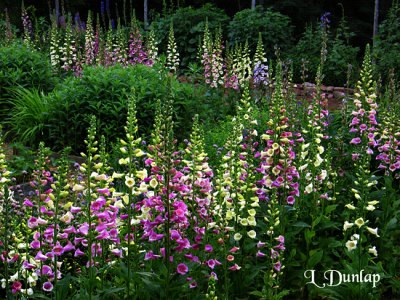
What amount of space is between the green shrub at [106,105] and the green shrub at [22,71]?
140 centimetres

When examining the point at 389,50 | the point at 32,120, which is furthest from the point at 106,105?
the point at 389,50

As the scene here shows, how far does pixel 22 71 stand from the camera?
8.46 meters

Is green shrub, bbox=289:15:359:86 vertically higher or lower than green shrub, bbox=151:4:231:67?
lower

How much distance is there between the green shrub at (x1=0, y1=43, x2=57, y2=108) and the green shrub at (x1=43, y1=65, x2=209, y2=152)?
1.40 metres

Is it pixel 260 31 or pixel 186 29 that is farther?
pixel 186 29

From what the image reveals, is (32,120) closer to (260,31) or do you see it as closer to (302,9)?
(260,31)

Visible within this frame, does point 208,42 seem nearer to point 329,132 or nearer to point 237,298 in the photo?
point 329,132

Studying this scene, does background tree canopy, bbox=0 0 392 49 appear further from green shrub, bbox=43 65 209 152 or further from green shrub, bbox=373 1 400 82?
green shrub, bbox=43 65 209 152

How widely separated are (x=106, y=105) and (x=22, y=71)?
3009 millimetres

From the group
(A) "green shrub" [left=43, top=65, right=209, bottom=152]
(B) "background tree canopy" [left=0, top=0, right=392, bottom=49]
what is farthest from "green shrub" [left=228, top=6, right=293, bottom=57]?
(A) "green shrub" [left=43, top=65, right=209, bottom=152]

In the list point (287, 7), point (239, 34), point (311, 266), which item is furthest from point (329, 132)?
point (287, 7)

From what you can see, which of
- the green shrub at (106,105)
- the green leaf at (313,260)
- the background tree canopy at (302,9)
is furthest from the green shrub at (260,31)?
the green leaf at (313,260)

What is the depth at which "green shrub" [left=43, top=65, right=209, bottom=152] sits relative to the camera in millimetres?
6551

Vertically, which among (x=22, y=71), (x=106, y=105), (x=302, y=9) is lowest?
(x=106, y=105)
